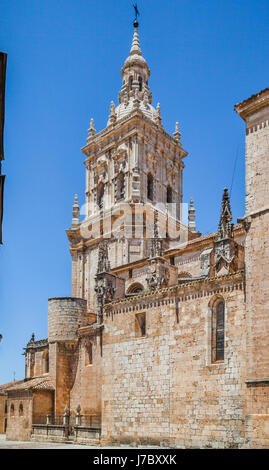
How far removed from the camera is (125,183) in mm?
47062

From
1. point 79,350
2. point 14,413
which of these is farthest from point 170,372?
point 14,413

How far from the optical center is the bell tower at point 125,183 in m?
44.3

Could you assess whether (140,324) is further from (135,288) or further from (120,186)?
(120,186)

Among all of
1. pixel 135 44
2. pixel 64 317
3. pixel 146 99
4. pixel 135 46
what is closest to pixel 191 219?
pixel 146 99

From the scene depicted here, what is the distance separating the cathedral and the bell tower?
0.86 ft

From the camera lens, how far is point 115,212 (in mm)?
44969

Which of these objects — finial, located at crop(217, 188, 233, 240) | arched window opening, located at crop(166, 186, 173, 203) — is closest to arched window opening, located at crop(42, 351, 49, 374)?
finial, located at crop(217, 188, 233, 240)

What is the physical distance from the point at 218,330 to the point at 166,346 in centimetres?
267

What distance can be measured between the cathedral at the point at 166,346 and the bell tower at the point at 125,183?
0.26 m

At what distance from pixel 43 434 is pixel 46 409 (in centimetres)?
211

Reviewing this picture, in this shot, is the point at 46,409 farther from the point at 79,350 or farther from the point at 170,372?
the point at 170,372

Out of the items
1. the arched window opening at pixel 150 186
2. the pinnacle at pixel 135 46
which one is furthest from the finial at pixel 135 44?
the arched window opening at pixel 150 186

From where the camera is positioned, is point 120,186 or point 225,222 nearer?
A: point 225,222

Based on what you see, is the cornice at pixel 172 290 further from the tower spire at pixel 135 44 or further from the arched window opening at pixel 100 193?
the tower spire at pixel 135 44
